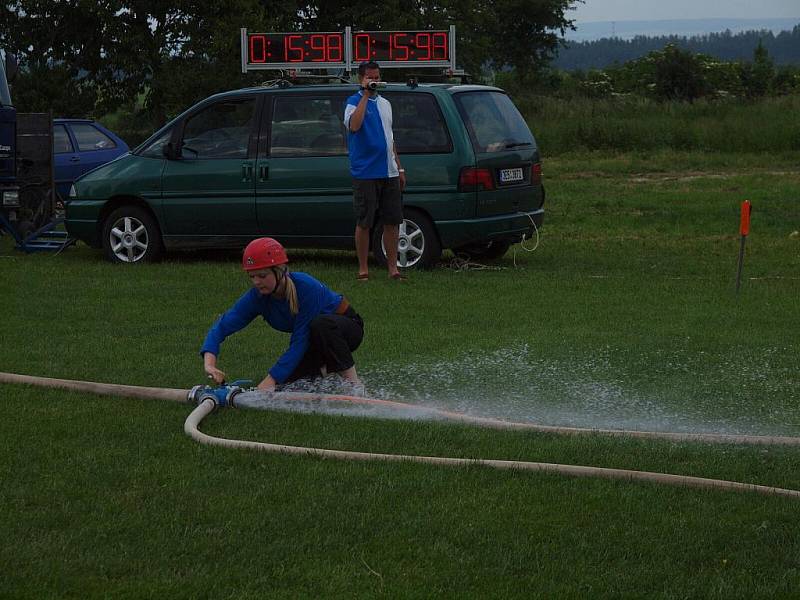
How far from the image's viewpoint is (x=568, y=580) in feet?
14.8

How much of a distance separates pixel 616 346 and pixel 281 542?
14.9 feet

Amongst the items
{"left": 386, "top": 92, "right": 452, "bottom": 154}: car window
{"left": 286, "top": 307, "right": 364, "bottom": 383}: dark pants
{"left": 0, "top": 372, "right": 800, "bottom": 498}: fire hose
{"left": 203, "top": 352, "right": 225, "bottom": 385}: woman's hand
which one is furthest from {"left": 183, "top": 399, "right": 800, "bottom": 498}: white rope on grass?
{"left": 386, "top": 92, "right": 452, "bottom": 154}: car window

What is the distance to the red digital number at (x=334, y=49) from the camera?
575 inches

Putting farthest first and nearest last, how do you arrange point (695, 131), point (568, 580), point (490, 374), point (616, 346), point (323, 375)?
point (695, 131) < point (616, 346) < point (490, 374) < point (323, 375) < point (568, 580)

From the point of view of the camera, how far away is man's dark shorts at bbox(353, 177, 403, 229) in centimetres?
1221

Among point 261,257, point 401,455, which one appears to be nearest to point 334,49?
point 261,257

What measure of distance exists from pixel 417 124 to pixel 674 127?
65.1 feet

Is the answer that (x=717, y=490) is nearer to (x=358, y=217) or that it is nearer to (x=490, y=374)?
(x=490, y=374)

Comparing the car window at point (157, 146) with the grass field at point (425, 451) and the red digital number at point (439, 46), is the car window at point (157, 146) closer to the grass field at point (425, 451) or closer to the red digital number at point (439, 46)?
the grass field at point (425, 451)

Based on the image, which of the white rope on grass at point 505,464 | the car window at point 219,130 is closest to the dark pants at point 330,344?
the white rope on grass at point 505,464

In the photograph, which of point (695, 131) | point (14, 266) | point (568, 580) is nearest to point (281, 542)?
point (568, 580)

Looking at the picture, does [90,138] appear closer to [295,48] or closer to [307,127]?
[295,48]

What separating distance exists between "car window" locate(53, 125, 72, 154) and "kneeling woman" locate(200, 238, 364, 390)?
13160 millimetres

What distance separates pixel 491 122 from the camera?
1313 cm
